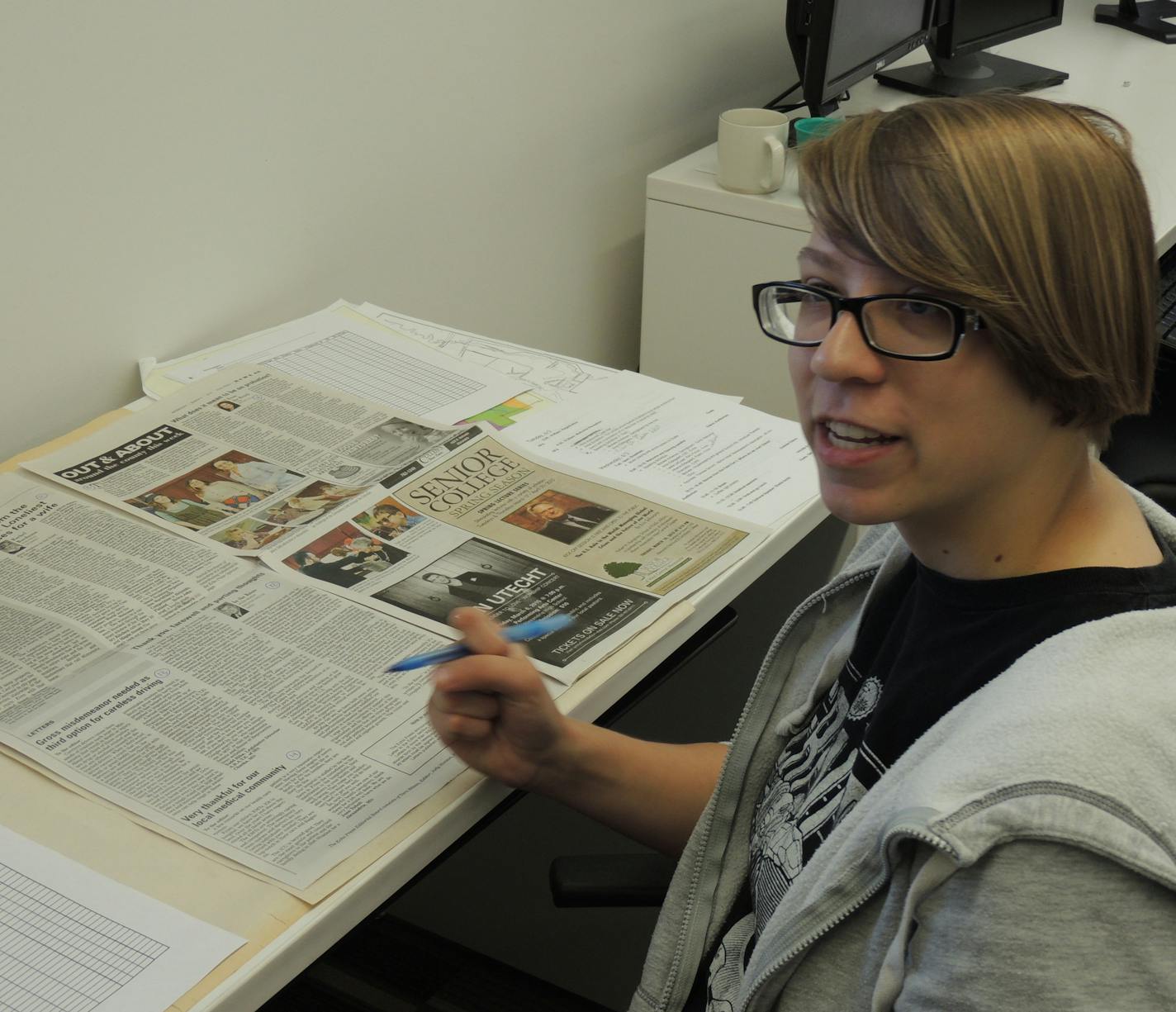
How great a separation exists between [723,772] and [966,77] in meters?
1.73

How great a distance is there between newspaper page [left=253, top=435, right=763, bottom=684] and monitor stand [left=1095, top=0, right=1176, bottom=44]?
220 cm

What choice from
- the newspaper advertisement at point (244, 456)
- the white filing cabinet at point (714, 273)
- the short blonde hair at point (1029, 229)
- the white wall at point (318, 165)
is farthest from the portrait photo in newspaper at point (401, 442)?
the white filing cabinet at point (714, 273)

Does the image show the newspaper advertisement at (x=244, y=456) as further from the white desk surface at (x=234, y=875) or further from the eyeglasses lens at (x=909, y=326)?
the eyeglasses lens at (x=909, y=326)

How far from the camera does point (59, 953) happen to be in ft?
2.28

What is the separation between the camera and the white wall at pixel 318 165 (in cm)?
122

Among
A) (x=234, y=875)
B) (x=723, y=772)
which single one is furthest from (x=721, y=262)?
(x=234, y=875)

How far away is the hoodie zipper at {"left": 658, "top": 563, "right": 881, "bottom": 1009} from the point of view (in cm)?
91

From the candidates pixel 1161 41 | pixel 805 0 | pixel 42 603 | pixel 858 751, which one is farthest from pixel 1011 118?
pixel 1161 41

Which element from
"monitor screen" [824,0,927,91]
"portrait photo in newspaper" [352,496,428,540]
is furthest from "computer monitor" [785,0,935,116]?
"portrait photo in newspaper" [352,496,428,540]

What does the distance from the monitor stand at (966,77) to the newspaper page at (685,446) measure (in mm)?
1143

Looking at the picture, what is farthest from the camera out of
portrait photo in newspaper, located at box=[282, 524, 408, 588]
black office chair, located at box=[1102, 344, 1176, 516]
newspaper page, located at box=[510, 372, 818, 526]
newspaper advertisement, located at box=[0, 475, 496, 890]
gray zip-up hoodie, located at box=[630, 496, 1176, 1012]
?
black office chair, located at box=[1102, 344, 1176, 516]

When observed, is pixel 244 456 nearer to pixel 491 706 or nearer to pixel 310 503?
pixel 310 503

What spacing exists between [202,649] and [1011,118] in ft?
2.12

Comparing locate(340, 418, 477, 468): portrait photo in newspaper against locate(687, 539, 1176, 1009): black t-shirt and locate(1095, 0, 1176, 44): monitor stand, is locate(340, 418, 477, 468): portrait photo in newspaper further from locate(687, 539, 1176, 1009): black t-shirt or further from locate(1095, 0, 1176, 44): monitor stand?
locate(1095, 0, 1176, 44): monitor stand
